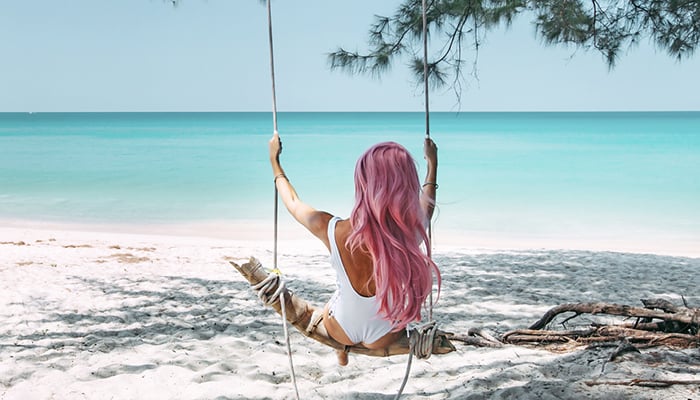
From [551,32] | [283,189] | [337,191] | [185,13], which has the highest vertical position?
[185,13]

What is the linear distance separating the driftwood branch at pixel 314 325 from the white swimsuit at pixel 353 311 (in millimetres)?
62

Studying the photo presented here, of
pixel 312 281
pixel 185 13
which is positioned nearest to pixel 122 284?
pixel 312 281

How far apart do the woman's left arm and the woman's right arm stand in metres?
0.28

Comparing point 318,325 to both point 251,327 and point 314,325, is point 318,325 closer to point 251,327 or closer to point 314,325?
point 314,325

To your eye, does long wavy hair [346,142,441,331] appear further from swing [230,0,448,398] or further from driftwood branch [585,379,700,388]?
driftwood branch [585,379,700,388]

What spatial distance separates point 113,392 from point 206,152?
22.9m

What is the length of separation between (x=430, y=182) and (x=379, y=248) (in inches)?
14.1

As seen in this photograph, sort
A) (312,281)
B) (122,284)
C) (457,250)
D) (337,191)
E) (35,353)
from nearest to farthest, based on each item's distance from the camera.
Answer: (35,353) → (122,284) → (312,281) → (457,250) → (337,191)

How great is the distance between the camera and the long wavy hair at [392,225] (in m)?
1.60

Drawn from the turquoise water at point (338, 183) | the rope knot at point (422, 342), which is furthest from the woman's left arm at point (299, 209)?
the turquoise water at point (338, 183)

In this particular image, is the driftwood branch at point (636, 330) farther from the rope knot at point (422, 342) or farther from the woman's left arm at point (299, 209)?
the woman's left arm at point (299, 209)

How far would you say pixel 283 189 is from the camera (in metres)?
1.92

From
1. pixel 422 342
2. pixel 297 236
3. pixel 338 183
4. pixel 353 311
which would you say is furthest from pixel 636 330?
pixel 338 183

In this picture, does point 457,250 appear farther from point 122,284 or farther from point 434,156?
point 434,156
